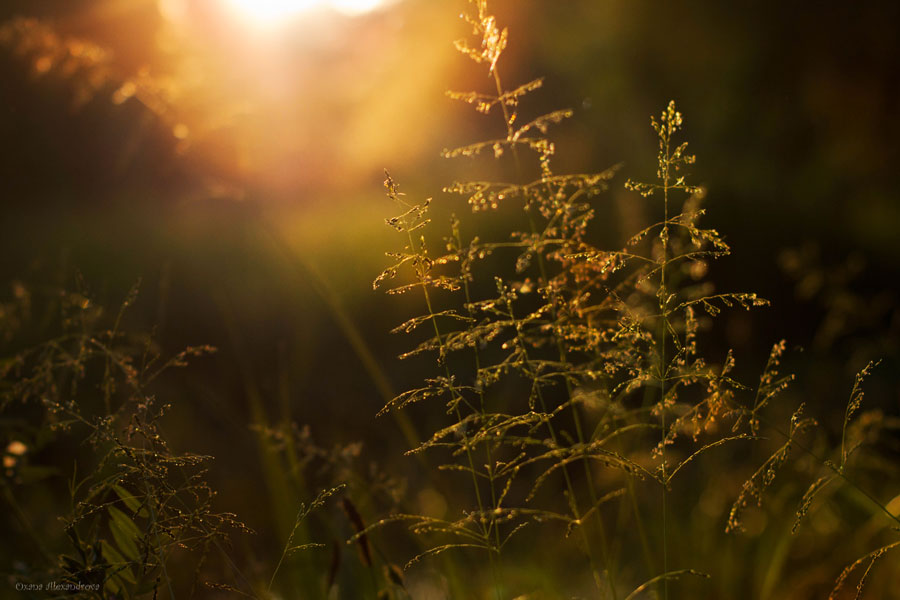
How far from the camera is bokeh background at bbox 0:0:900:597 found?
4035mm

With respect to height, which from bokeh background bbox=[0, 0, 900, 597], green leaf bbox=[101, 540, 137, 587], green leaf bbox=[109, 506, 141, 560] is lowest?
green leaf bbox=[101, 540, 137, 587]

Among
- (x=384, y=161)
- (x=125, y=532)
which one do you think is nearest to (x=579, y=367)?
(x=125, y=532)

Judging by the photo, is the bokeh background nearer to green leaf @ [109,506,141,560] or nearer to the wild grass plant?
the wild grass plant

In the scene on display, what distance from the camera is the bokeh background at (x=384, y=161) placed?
13.2 feet

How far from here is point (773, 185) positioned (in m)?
4.94

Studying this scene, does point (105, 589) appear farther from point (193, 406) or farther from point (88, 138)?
point (88, 138)

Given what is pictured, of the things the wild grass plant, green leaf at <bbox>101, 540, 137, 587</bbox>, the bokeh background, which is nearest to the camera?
the wild grass plant

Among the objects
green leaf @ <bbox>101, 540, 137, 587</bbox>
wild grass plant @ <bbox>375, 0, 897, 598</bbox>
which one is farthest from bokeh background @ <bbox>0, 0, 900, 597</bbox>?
green leaf @ <bbox>101, 540, 137, 587</bbox>

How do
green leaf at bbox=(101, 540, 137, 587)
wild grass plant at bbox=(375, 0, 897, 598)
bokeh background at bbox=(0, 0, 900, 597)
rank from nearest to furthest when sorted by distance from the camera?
wild grass plant at bbox=(375, 0, 897, 598) → green leaf at bbox=(101, 540, 137, 587) → bokeh background at bbox=(0, 0, 900, 597)

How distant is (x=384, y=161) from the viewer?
5.15m

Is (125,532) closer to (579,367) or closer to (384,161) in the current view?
(579,367)

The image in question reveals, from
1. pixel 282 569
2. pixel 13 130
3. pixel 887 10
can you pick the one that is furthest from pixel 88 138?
pixel 887 10

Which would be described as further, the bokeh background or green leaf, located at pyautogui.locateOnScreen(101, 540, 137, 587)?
the bokeh background

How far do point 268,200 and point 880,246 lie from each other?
13.6 ft
